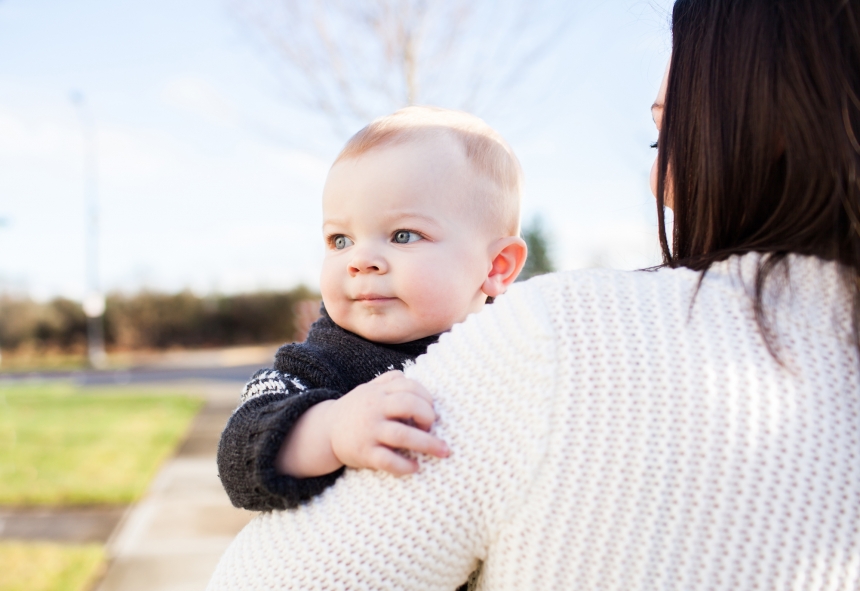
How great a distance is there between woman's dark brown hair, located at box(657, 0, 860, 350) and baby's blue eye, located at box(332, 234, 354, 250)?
0.74 meters

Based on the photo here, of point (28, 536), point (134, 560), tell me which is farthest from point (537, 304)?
point (28, 536)

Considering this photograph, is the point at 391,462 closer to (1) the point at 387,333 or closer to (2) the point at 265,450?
(2) the point at 265,450

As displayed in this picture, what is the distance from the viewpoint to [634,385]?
887mm

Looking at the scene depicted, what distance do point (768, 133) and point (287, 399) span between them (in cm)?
88

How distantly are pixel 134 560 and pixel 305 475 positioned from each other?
13.1 ft

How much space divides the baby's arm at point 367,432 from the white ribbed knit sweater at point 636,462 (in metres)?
0.03

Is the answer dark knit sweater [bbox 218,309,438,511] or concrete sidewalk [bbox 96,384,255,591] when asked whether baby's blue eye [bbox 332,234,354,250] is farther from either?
concrete sidewalk [bbox 96,384,255,591]

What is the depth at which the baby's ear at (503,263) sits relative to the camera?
1701 millimetres

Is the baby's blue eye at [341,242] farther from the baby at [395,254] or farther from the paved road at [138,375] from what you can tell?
the paved road at [138,375]

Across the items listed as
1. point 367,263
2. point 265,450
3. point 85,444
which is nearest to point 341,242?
point 367,263

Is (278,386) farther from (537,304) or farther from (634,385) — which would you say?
(634,385)

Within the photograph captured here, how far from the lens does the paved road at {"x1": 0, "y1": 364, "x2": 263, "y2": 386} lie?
51.1ft

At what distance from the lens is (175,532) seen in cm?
490

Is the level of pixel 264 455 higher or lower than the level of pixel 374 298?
lower
